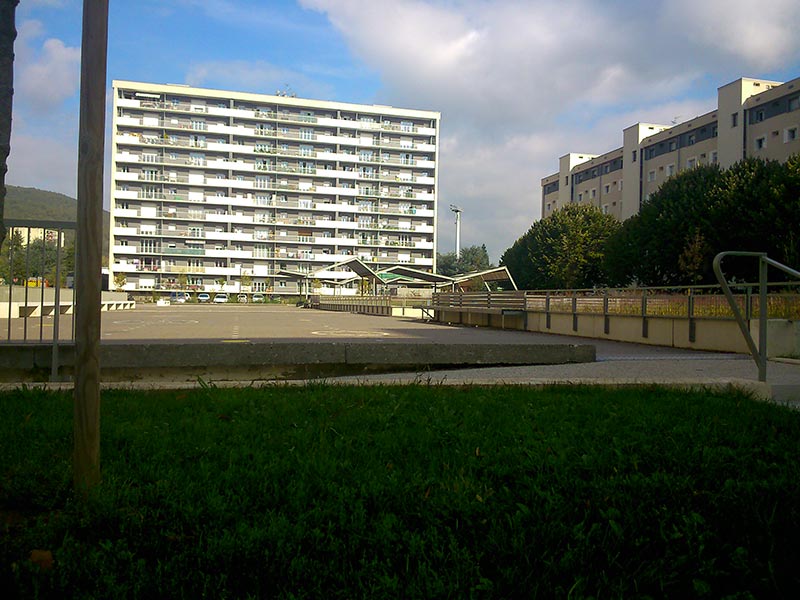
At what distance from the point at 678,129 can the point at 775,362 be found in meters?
64.9

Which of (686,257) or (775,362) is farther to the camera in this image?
(686,257)

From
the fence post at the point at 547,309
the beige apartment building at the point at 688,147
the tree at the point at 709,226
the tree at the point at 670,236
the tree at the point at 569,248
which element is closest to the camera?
the fence post at the point at 547,309

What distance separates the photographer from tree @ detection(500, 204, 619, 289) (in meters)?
62.4

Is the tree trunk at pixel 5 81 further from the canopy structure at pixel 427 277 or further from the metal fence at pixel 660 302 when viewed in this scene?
the canopy structure at pixel 427 277

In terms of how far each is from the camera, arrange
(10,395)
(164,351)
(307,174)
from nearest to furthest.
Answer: (10,395), (164,351), (307,174)

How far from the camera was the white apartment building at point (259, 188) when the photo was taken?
310 ft

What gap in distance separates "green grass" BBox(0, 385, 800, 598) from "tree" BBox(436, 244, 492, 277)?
402 feet

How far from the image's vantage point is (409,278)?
51.2 metres

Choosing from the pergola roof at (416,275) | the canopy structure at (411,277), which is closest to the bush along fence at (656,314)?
the pergola roof at (416,275)

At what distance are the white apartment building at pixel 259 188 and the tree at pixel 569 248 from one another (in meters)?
33.7

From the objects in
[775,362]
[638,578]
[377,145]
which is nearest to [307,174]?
[377,145]

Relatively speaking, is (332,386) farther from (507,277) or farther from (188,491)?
(507,277)

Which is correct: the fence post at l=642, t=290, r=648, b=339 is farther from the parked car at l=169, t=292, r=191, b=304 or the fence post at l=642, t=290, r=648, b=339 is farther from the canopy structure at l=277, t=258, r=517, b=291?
the parked car at l=169, t=292, r=191, b=304

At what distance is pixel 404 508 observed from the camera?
10.1 ft
